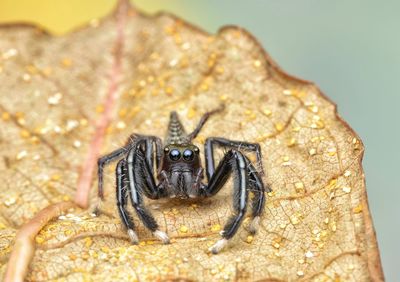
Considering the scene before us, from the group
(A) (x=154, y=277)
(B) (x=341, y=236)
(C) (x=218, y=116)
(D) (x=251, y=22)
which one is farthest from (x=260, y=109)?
(D) (x=251, y=22)

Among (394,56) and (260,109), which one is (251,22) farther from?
(260,109)

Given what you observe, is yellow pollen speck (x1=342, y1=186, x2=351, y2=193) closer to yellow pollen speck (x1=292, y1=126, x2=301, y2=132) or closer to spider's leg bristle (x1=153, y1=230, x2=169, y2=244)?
yellow pollen speck (x1=292, y1=126, x2=301, y2=132)

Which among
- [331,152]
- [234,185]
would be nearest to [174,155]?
[234,185]

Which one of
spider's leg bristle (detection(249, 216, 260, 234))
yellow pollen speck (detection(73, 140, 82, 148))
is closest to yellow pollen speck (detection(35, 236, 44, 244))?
spider's leg bristle (detection(249, 216, 260, 234))

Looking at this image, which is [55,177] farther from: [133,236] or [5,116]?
[133,236]

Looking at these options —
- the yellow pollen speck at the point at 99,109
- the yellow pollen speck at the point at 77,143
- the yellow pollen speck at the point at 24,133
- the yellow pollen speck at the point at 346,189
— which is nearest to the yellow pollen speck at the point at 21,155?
the yellow pollen speck at the point at 24,133

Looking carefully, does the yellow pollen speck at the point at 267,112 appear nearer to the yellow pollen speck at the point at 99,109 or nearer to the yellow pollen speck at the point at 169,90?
the yellow pollen speck at the point at 169,90
